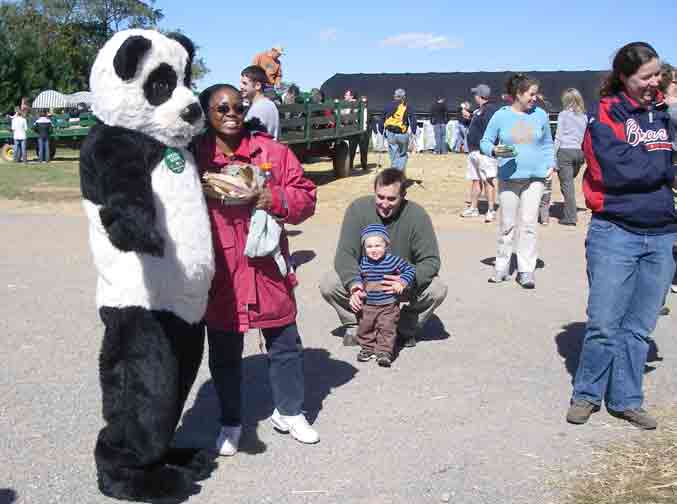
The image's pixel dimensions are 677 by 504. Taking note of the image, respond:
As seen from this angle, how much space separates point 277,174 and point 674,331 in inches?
156

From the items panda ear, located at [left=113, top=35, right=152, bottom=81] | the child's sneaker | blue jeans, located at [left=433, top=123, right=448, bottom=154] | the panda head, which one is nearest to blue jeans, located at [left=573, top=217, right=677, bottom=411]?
the child's sneaker

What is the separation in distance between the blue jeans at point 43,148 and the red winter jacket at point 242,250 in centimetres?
2043

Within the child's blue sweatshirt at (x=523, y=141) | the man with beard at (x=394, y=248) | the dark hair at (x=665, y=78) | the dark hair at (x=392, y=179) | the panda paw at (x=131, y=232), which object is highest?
the dark hair at (x=665, y=78)

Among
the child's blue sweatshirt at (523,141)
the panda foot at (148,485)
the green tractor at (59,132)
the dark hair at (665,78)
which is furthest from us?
the green tractor at (59,132)

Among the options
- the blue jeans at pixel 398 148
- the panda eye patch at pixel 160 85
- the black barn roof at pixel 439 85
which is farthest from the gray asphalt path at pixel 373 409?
the black barn roof at pixel 439 85

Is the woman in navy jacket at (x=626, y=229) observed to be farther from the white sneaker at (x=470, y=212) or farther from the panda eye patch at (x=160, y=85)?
the white sneaker at (x=470, y=212)

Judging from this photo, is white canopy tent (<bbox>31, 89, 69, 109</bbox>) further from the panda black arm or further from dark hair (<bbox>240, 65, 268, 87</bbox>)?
the panda black arm

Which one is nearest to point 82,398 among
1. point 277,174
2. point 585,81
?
point 277,174

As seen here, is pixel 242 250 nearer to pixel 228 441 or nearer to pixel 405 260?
pixel 228 441

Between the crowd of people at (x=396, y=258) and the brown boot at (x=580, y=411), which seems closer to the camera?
the crowd of people at (x=396, y=258)

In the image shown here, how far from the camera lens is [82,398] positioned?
469cm

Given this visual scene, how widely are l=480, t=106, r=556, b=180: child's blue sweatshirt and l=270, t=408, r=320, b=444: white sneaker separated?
4196mm

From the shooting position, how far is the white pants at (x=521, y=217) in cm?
771

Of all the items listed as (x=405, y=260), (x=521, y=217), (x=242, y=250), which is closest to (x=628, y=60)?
(x=405, y=260)
